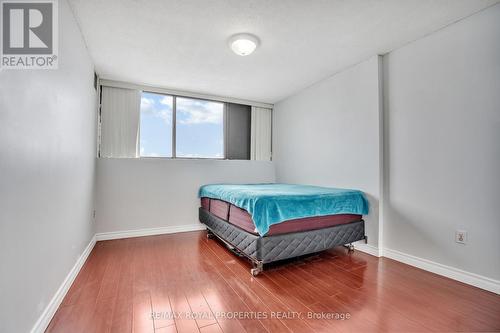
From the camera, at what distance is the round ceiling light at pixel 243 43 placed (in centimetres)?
236

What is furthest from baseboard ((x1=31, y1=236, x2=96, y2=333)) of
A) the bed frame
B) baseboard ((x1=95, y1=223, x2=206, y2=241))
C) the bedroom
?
the bed frame

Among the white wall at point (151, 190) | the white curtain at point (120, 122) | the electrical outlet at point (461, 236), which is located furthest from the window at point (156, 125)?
the electrical outlet at point (461, 236)

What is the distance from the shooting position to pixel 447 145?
2229 millimetres

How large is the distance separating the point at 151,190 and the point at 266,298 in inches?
103

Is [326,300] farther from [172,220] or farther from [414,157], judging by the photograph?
[172,220]

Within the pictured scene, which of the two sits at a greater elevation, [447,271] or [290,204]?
[290,204]

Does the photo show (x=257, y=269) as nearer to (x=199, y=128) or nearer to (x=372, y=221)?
(x=372, y=221)

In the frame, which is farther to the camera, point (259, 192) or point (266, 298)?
point (259, 192)

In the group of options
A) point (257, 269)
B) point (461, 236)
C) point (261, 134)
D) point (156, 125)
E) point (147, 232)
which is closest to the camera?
point (461, 236)

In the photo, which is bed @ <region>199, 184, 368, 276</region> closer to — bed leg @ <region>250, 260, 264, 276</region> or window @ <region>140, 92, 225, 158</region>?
bed leg @ <region>250, 260, 264, 276</region>

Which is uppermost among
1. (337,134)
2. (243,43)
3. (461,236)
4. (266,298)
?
(243,43)

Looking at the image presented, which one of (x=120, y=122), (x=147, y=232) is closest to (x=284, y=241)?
(x=147, y=232)

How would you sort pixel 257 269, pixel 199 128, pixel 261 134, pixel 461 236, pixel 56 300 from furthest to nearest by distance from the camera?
pixel 261 134, pixel 199 128, pixel 257 269, pixel 461 236, pixel 56 300

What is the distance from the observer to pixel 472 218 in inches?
80.8
